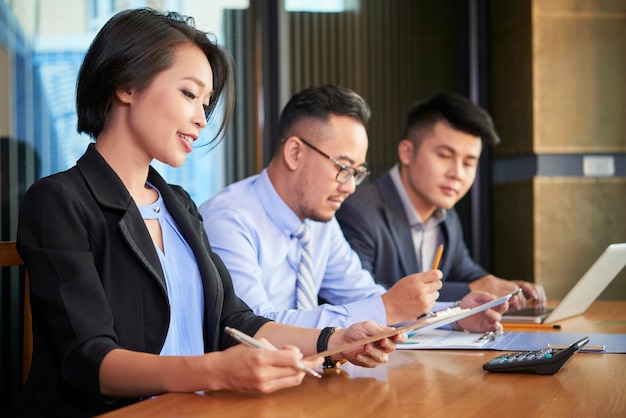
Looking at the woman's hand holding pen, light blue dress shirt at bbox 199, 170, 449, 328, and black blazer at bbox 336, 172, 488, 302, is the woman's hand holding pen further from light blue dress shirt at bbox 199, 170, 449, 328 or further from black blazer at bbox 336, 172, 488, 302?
black blazer at bbox 336, 172, 488, 302

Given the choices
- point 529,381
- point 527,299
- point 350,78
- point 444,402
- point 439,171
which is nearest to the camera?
point 444,402

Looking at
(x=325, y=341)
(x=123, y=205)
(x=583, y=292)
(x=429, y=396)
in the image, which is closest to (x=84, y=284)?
(x=123, y=205)

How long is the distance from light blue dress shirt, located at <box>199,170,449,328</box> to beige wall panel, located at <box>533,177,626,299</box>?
160 cm

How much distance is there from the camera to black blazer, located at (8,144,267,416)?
1.27 m

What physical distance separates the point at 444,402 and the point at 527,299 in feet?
4.94

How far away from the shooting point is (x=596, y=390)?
126cm

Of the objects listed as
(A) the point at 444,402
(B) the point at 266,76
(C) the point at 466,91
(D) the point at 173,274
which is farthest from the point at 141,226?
(C) the point at 466,91

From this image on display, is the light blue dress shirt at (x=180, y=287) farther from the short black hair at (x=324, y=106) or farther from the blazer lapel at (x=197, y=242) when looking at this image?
the short black hair at (x=324, y=106)

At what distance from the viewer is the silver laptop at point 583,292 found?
2.20 meters

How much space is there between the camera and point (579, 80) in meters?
3.84

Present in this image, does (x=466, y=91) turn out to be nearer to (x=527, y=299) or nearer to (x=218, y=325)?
(x=527, y=299)

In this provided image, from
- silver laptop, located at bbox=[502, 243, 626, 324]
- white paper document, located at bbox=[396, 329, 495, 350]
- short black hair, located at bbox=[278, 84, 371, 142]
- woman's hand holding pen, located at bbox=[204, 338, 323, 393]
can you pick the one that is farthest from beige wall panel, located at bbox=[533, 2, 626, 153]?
woman's hand holding pen, located at bbox=[204, 338, 323, 393]

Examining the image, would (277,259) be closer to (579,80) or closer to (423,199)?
(423,199)

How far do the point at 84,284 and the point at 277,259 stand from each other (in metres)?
0.97
